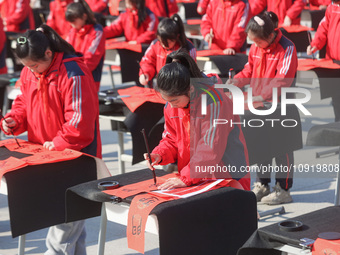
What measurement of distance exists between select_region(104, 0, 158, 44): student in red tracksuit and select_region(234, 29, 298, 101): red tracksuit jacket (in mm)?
3104

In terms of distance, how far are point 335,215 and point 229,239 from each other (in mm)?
617

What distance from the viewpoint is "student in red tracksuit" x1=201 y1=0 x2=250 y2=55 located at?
7.86 m

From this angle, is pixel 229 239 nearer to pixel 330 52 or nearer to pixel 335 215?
pixel 335 215

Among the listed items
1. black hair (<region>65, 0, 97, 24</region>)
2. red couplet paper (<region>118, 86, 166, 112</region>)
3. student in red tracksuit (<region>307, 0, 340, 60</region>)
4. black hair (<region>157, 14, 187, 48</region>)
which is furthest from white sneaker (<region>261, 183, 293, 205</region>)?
black hair (<region>65, 0, 97, 24</region>)

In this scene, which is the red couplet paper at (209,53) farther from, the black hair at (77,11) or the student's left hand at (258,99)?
the student's left hand at (258,99)

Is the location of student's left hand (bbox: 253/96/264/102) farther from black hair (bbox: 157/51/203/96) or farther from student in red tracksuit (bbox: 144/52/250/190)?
black hair (bbox: 157/51/203/96)

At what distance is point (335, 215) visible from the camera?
125 inches

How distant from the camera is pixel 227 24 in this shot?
8070mm

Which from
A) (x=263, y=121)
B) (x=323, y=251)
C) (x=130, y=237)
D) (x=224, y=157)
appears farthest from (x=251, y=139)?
(x=323, y=251)

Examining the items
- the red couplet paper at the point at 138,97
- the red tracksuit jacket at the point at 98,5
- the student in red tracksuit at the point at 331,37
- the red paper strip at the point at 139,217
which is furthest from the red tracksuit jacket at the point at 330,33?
the red tracksuit jacket at the point at 98,5

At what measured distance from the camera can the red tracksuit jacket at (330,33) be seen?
684 cm

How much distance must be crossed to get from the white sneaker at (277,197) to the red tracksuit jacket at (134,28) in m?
3.42

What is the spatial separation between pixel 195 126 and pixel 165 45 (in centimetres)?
255

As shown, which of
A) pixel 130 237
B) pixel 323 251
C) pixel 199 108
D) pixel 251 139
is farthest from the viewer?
pixel 251 139
